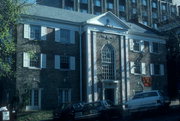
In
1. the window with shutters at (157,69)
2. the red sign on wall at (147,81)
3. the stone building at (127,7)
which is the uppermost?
the stone building at (127,7)

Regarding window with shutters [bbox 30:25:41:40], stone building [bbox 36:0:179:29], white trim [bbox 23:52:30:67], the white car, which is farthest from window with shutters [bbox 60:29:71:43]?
stone building [bbox 36:0:179:29]

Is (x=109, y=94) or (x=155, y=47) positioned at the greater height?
(x=155, y=47)

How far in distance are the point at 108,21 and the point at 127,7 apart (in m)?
39.2

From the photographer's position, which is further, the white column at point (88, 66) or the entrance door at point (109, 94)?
the entrance door at point (109, 94)

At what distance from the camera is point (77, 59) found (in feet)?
117

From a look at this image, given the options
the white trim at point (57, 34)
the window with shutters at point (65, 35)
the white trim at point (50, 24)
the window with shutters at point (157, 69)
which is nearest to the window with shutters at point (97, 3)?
the window with shutters at point (157, 69)


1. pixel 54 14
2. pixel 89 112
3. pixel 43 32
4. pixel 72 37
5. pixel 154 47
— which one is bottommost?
pixel 89 112

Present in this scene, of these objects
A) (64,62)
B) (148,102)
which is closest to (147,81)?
(64,62)

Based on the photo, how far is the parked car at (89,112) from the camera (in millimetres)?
24500

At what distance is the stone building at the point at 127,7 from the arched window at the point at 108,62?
28.0m

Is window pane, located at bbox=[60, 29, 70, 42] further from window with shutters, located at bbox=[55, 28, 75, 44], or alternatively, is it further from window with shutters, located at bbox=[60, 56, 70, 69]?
window with shutters, located at bbox=[60, 56, 70, 69]

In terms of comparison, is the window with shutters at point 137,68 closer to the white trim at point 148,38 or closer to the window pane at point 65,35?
the white trim at point 148,38

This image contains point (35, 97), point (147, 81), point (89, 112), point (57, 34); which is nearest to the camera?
point (89, 112)

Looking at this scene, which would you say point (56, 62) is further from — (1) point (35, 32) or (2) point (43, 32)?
(1) point (35, 32)
